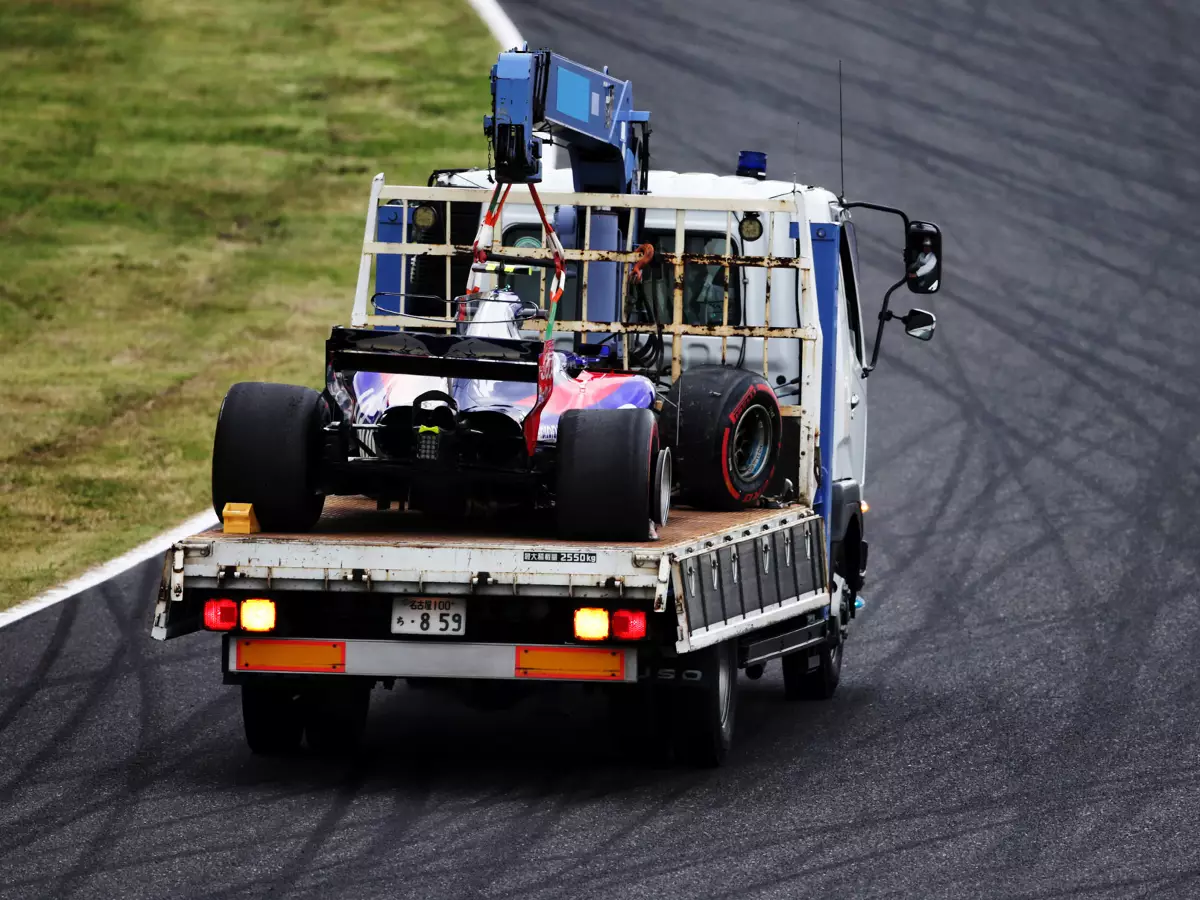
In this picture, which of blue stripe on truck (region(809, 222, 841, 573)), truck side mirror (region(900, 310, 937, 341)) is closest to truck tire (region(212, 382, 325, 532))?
blue stripe on truck (region(809, 222, 841, 573))

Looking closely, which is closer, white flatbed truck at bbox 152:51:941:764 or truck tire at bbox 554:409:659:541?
white flatbed truck at bbox 152:51:941:764

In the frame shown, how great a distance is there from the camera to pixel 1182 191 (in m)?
23.8

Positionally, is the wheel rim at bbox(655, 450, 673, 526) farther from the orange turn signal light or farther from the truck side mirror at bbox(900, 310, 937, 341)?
the truck side mirror at bbox(900, 310, 937, 341)

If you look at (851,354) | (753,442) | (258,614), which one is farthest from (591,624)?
(851,354)

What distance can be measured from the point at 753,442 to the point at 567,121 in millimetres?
1764

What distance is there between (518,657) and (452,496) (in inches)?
34.9

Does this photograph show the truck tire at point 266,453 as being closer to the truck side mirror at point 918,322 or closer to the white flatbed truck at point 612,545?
the white flatbed truck at point 612,545

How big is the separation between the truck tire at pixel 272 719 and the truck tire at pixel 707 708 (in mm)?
1727

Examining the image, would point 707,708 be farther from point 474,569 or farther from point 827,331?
point 827,331

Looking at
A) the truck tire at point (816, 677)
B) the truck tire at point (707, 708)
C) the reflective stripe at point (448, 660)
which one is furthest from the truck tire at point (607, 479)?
the truck tire at point (816, 677)

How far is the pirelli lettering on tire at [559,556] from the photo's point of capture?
823 cm

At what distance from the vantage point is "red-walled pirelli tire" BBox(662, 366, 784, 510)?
942 cm

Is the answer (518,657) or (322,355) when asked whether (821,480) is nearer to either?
(518,657)

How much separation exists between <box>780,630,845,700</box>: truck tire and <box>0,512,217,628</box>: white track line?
370cm
